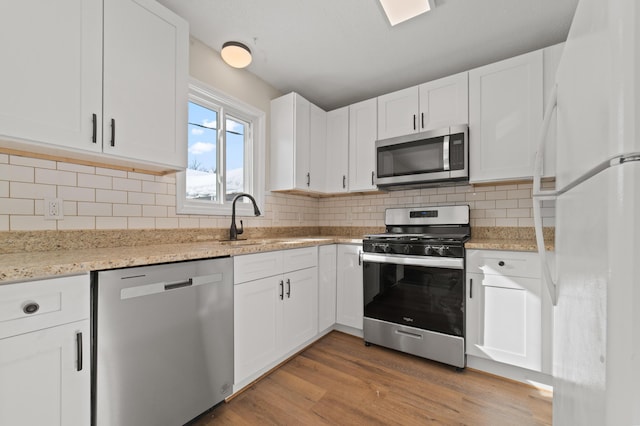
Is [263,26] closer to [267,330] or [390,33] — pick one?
[390,33]

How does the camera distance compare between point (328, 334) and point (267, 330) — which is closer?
point (267, 330)

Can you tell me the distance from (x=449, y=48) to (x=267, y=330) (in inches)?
103

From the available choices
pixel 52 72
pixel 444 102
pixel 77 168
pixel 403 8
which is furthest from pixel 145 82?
pixel 444 102


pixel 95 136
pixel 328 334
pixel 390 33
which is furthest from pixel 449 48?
pixel 328 334

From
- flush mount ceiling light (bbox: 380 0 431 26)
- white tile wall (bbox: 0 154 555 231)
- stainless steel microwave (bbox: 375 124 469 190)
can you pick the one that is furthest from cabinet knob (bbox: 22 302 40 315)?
stainless steel microwave (bbox: 375 124 469 190)

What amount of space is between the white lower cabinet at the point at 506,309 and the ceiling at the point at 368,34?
1.65 meters

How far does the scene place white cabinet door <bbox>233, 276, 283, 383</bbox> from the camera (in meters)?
1.67

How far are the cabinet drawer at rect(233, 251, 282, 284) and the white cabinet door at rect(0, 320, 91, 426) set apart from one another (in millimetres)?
737

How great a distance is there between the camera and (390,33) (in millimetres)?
2035

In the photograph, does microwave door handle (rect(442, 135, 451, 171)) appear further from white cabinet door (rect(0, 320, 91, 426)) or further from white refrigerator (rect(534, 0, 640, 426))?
white cabinet door (rect(0, 320, 91, 426))

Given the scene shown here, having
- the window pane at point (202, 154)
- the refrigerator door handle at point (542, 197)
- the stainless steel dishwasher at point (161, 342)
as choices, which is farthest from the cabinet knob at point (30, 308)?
the refrigerator door handle at point (542, 197)

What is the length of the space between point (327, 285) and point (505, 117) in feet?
6.72

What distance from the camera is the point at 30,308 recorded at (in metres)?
0.90

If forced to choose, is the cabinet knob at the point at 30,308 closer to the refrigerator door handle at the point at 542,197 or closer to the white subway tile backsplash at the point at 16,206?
the white subway tile backsplash at the point at 16,206
